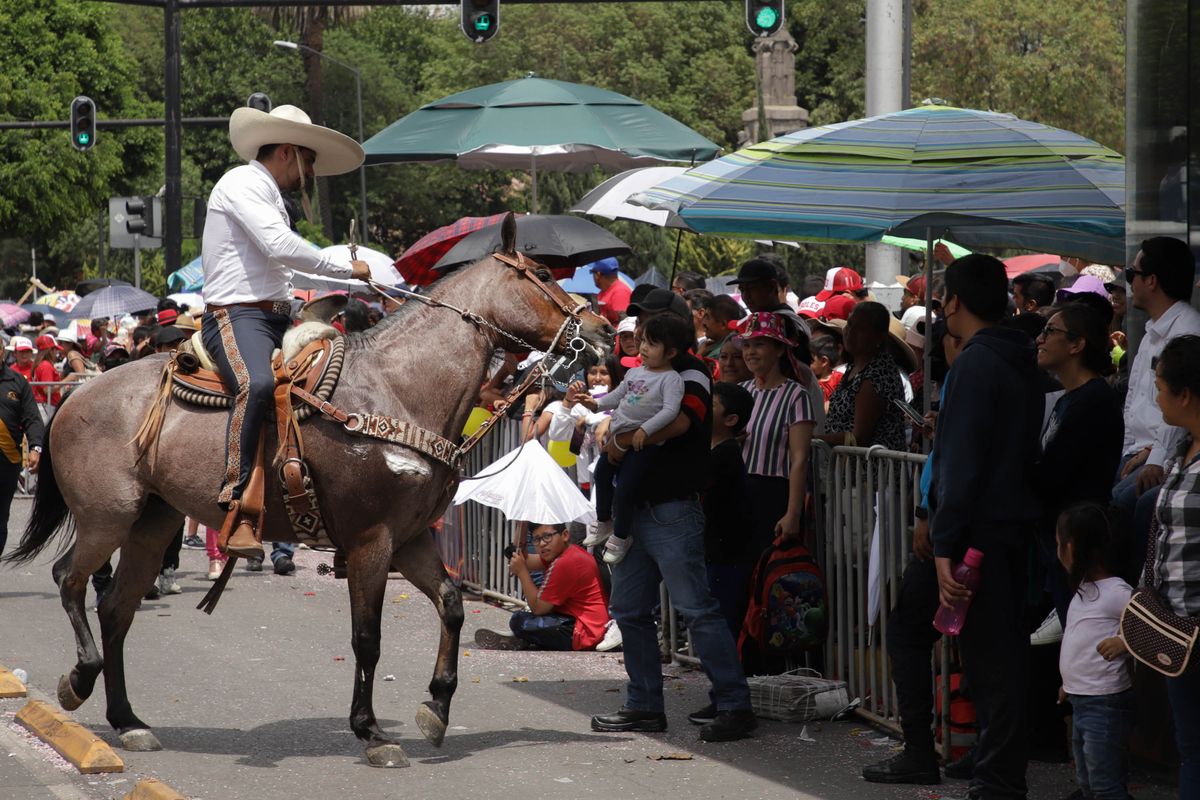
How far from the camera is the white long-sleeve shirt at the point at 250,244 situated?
26.5 ft

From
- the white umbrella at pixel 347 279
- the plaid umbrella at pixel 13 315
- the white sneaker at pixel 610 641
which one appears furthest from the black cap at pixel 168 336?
the plaid umbrella at pixel 13 315

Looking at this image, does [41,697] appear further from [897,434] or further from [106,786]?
[897,434]

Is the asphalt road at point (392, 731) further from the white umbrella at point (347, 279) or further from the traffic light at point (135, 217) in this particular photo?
the traffic light at point (135, 217)

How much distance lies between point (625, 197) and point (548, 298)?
632 cm

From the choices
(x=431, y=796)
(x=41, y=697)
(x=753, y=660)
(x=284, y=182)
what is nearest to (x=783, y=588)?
(x=753, y=660)

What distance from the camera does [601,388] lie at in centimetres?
1236

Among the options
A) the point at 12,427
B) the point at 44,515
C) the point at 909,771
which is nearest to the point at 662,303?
the point at 909,771

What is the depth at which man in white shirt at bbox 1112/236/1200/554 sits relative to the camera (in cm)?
695

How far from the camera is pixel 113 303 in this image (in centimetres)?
2850

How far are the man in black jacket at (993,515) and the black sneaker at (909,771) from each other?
52 centimetres

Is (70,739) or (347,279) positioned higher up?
(347,279)

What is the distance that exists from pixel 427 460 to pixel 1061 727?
3218 millimetres

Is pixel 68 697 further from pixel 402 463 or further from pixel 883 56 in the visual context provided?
pixel 883 56

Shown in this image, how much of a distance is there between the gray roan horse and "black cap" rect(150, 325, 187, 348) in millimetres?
4077
